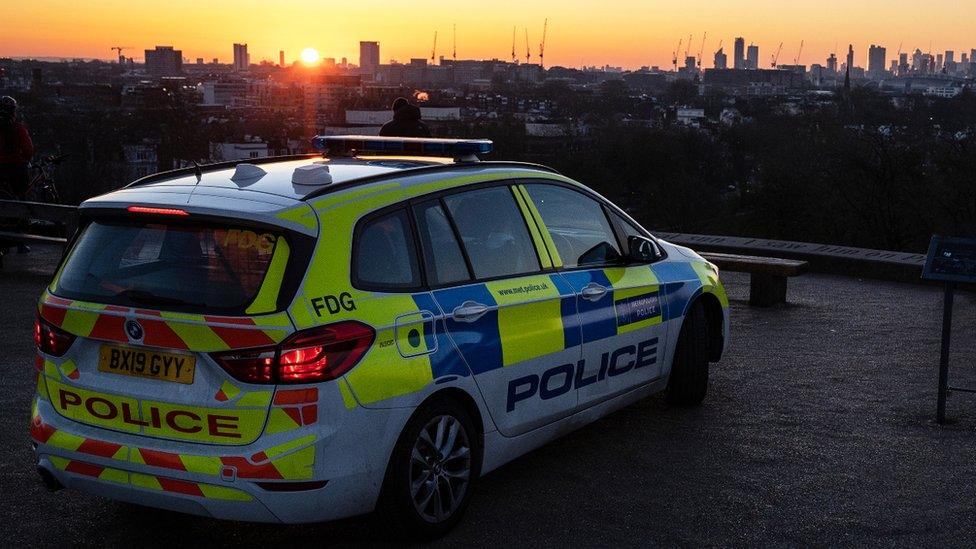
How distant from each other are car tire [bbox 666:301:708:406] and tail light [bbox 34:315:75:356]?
3485 millimetres

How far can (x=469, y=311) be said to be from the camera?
5.06 metres

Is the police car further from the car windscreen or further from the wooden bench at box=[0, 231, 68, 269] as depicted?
the wooden bench at box=[0, 231, 68, 269]

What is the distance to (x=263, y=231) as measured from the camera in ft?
14.7

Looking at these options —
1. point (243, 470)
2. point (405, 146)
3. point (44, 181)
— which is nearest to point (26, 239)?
point (44, 181)

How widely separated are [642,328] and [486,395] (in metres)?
1.52

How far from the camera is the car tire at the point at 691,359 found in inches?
277

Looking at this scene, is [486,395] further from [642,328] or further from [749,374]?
[749,374]

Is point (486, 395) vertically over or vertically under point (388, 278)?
under

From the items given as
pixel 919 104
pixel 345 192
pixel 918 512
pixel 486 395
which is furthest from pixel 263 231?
pixel 919 104

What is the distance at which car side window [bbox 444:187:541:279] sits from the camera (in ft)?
17.5

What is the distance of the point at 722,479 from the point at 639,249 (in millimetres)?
1274

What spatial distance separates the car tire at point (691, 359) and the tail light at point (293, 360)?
10.0 feet

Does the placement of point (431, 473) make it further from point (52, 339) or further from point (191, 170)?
point (191, 170)

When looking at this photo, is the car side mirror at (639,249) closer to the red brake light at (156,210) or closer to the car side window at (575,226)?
the car side window at (575,226)
